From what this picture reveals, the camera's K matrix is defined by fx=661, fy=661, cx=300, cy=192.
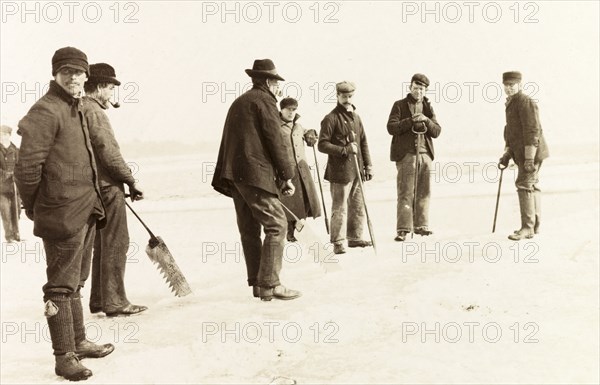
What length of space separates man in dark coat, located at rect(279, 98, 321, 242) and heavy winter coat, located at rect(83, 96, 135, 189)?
8.25 ft

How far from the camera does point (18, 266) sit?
8.30m

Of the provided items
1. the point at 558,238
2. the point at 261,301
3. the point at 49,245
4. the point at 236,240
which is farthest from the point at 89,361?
the point at 558,238

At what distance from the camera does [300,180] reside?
7.43 meters

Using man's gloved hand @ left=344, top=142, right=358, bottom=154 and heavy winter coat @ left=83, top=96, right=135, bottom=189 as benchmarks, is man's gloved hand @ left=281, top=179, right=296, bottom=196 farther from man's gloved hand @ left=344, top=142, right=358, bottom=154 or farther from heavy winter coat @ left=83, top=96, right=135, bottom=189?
man's gloved hand @ left=344, top=142, right=358, bottom=154

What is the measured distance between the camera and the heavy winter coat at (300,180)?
7.45 meters

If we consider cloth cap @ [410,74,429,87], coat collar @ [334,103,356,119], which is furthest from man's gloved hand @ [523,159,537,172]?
coat collar @ [334,103,356,119]

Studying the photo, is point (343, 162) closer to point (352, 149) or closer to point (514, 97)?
point (352, 149)

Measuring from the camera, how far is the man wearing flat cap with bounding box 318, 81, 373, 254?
820 cm

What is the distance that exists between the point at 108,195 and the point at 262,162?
4.42 feet

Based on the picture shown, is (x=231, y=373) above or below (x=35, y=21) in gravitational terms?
below

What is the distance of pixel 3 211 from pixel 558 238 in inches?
327

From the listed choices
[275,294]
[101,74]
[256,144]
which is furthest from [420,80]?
[101,74]

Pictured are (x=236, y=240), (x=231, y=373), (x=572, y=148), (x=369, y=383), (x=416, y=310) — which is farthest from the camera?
(x=572, y=148)

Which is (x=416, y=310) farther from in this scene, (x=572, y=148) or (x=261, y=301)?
(x=572, y=148)
